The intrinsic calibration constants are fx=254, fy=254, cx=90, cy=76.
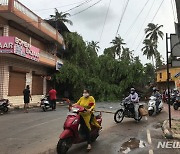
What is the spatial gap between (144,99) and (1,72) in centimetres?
1871

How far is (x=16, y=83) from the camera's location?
20.6 meters

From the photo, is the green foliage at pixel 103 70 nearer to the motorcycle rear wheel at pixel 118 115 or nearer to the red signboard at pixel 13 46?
the red signboard at pixel 13 46

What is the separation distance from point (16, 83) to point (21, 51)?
3.68 m

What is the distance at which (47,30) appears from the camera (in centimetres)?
2484

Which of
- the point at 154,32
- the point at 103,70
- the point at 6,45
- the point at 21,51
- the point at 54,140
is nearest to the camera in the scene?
the point at 54,140

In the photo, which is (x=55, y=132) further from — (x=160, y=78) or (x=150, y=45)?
(x=150, y=45)

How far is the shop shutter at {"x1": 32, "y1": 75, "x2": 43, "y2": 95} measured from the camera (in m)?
24.2

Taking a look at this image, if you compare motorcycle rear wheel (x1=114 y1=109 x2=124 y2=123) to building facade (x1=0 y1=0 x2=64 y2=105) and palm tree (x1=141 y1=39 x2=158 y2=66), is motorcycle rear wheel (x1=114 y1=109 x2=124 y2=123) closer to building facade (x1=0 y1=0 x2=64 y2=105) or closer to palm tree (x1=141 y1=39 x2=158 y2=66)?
building facade (x1=0 y1=0 x2=64 y2=105)


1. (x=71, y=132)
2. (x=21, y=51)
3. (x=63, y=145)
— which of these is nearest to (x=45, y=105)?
(x=21, y=51)

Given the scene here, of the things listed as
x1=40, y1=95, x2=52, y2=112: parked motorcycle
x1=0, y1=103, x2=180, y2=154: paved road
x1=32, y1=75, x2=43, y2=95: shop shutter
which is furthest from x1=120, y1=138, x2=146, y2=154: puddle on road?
x1=32, y1=75, x2=43, y2=95: shop shutter

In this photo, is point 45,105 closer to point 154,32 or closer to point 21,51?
point 21,51

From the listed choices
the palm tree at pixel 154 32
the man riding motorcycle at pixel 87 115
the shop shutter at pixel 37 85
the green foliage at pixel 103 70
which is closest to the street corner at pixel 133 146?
the man riding motorcycle at pixel 87 115

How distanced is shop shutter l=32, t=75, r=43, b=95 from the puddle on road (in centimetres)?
1776

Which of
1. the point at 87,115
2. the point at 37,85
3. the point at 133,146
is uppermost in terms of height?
the point at 37,85
